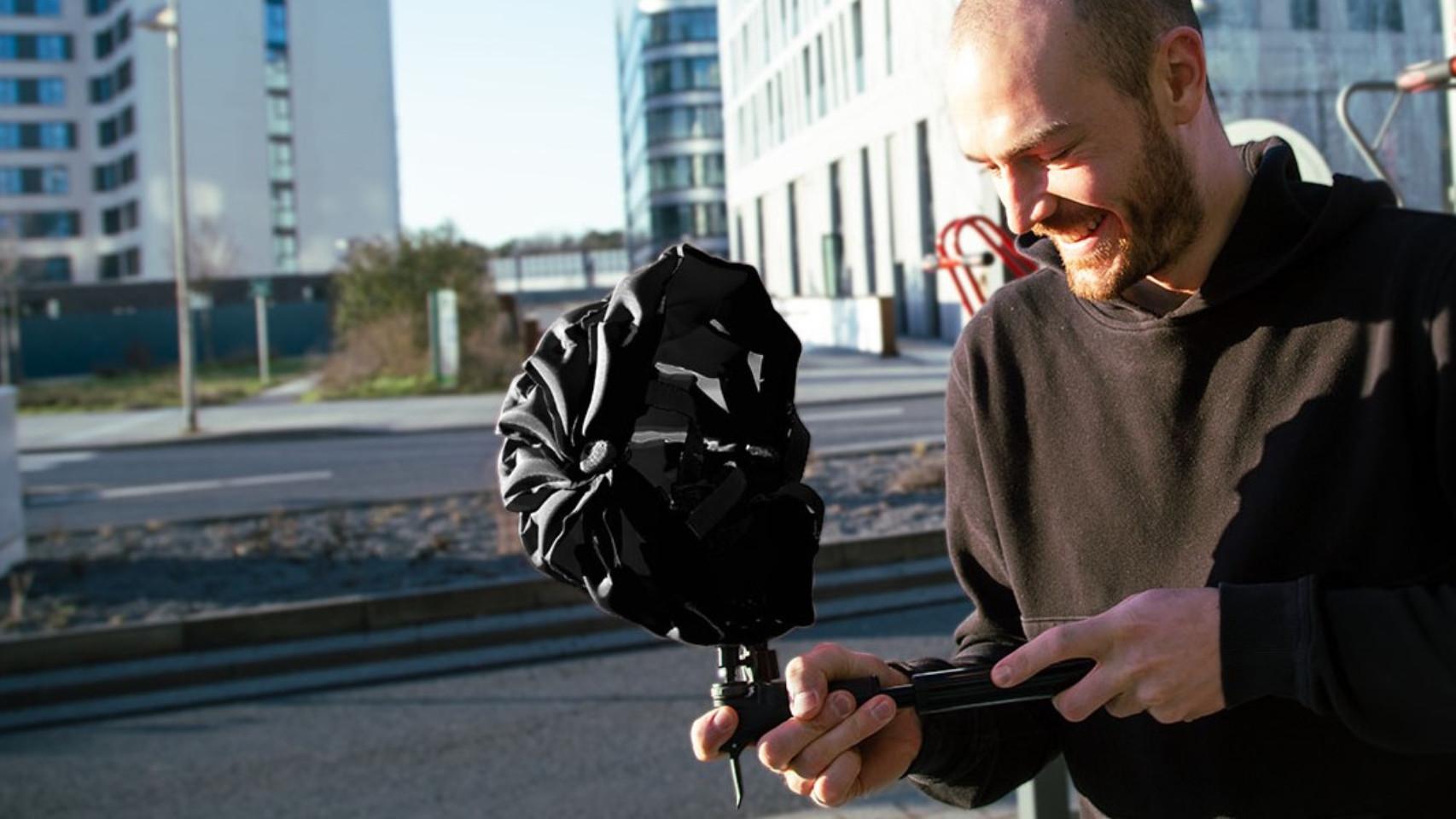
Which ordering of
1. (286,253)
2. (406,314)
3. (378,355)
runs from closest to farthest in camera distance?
(406,314) → (378,355) → (286,253)

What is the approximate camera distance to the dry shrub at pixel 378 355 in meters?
29.8

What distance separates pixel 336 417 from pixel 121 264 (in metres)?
61.5

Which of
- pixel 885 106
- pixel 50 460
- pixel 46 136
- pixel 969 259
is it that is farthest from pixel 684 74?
pixel 46 136

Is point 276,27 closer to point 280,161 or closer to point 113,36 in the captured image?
point 280,161

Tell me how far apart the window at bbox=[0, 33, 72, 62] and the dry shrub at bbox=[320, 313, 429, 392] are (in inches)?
2366

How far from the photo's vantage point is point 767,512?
1.29 metres

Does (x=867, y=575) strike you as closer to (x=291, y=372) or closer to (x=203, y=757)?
(x=203, y=757)

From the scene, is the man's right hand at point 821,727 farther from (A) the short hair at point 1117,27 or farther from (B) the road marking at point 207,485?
(B) the road marking at point 207,485

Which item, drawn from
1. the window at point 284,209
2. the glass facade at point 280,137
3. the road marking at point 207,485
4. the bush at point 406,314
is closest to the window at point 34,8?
the glass facade at point 280,137

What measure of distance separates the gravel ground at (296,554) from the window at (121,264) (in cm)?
7116

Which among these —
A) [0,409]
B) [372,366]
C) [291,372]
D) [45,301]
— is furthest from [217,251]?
[0,409]

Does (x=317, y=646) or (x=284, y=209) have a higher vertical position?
(x=284, y=209)

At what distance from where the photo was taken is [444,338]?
27922mm

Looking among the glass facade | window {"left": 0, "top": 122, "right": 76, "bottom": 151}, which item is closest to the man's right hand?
the glass facade
